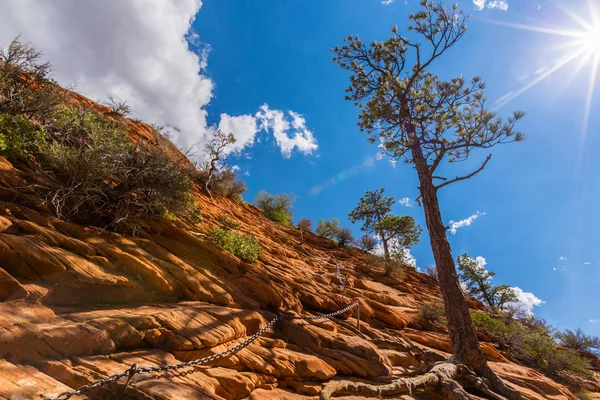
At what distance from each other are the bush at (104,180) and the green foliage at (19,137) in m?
0.27

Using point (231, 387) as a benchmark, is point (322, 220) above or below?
above

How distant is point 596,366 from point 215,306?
24.9 meters

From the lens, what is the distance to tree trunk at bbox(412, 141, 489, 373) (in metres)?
7.70

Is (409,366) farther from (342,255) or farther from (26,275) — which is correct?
(342,255)

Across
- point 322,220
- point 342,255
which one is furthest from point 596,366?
point 322,220

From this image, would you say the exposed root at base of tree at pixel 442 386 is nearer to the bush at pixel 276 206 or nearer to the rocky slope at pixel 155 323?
the rocky slope at pixel 155 323

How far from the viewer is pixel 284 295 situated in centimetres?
791

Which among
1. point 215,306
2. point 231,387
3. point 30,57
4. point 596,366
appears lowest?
point 231,387

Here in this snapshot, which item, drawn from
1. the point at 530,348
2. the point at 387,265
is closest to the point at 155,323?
the point at 530,348

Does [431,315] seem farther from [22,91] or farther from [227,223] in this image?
[22,91]

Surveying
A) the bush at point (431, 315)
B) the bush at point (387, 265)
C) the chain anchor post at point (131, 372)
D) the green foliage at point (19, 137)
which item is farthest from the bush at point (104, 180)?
the bush at point (387, 265)

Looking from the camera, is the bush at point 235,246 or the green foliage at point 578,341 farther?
the green foliage at point 578,341

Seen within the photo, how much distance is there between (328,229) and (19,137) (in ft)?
85.5

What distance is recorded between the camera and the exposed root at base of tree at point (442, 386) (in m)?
5.12
